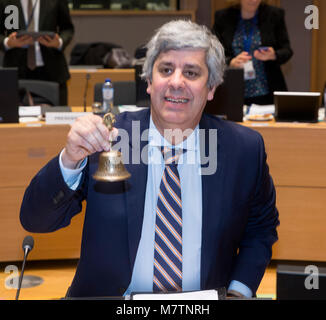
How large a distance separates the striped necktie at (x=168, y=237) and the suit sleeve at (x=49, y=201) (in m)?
0.27

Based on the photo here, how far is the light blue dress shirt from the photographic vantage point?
1851mm

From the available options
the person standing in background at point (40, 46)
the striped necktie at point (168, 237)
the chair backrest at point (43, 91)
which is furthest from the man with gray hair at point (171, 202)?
the person standing in background at point (40, 46)

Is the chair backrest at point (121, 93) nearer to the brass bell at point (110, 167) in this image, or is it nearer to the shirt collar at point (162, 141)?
the shirt collar at point (162, 141)

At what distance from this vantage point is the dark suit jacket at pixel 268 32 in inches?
190

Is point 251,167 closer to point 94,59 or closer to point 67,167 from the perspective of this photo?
point 67,167

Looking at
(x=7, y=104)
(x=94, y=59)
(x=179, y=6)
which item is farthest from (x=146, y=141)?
(x=179, y=6)

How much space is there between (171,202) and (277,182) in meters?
2.22

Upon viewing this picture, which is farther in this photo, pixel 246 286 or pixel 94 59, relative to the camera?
pixel 94 59

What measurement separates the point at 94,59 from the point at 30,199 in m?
6.23

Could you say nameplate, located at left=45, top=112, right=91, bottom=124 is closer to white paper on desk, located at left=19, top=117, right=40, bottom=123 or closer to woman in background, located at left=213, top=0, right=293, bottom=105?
white paper on desk, located at left=19, top=117, right=40, bottom=123

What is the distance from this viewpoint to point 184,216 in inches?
74.5

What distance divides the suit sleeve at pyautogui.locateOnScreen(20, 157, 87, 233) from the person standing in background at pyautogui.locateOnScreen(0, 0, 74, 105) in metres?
3.40

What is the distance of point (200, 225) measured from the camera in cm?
190
